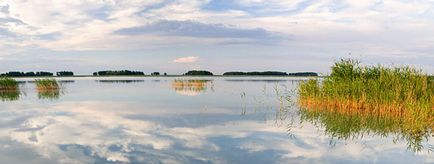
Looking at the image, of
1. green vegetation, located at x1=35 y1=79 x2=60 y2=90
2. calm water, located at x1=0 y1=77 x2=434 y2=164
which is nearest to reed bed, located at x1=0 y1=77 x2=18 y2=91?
green vegetation, located at x1=35 y1=79 x2=60 y2=90

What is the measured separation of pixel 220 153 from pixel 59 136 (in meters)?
5.21

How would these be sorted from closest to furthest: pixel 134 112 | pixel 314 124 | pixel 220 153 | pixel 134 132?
pixel 220 153
pixel 134 132
pixel 314 124
pixel 134 112

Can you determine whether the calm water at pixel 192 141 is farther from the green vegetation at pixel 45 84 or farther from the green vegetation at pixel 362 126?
the green vegetation at pixel 45 84

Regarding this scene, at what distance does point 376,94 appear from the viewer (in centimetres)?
1588

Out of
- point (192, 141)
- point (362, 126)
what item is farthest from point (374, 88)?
point (192, 141)

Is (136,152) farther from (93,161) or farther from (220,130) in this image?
(220,130)

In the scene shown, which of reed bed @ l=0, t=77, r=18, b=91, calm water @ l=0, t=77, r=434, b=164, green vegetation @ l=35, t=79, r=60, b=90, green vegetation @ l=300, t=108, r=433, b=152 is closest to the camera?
calm water @ l=0, t=77, r=434, b=164

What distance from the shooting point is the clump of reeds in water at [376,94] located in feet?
43.4

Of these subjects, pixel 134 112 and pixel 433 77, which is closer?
pixel 433 77

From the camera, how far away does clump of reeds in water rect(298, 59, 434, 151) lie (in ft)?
43.4

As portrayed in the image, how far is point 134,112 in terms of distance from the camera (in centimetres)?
1820

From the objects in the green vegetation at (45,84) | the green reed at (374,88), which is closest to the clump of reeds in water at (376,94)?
the green reed at (374,88)

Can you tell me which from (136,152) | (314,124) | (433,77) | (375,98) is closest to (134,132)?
(136,152)

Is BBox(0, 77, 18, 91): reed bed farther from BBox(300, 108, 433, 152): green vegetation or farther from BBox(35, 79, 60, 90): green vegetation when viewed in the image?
BBox(300, 108, 433, 152): green vegetation
